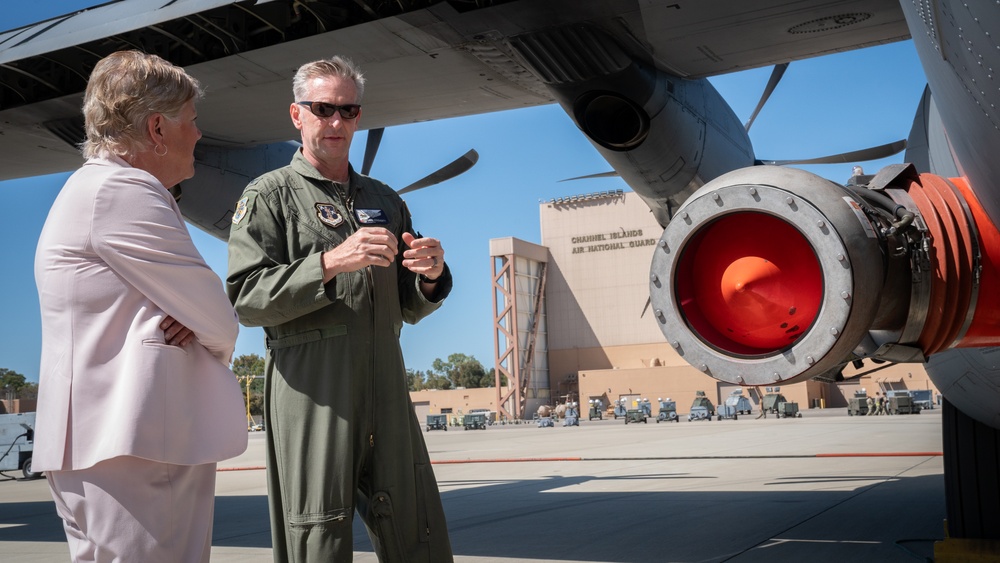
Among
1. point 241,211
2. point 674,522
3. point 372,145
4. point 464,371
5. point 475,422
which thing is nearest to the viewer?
point 241,211

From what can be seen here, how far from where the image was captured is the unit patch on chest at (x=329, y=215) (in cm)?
267

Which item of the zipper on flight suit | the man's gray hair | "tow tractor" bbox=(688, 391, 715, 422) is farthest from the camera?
"tow tractor" bbox=(688, 391, 715, 422)

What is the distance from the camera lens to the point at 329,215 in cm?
268

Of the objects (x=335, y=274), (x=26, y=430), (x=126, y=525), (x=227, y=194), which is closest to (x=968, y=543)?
(x=335, y=274)

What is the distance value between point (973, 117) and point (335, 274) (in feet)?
5.49

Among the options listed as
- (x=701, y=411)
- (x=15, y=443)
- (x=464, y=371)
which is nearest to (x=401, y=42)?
(x=15, y=443)

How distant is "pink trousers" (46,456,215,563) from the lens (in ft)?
5.79

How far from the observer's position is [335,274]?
2.38m

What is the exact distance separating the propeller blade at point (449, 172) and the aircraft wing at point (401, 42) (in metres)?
0.70

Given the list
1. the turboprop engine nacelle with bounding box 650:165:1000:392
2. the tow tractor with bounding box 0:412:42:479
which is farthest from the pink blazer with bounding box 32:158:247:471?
the tow tractor with bounding box 0:412:42:479

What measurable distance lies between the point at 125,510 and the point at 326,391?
745 mm

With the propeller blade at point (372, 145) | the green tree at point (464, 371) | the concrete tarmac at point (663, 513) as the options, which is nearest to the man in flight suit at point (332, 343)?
the concrete tarmac at point (663, 513)

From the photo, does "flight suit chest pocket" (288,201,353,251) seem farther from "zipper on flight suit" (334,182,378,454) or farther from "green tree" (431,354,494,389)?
"green tree" (431,354,494,389)

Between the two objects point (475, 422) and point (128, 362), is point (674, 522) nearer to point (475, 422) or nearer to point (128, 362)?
point (128, 362)
